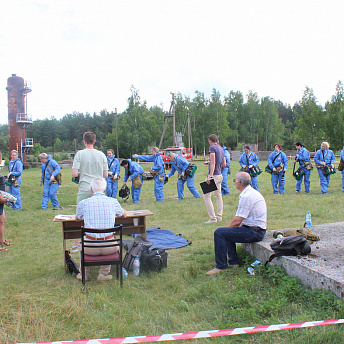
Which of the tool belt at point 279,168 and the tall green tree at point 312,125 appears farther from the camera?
the tall green tree at point 312,125

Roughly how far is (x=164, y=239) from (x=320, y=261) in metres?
3.43

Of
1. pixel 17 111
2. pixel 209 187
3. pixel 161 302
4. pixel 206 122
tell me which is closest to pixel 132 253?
pixel 161 302

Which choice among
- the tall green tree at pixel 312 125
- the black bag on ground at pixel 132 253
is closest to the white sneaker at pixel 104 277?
the black bag on ground at pixel 132 253

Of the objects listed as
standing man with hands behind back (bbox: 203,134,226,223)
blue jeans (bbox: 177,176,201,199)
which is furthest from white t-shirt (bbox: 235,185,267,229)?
blue jeans (bbox: 177,176,201,199)

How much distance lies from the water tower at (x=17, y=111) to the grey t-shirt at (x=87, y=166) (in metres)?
37.8

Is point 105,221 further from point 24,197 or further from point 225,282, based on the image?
point 24,197

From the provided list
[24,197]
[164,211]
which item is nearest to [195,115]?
[24,197]

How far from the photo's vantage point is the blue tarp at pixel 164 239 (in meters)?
6.49

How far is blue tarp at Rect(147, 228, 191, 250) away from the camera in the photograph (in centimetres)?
649

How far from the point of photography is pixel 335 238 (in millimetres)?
5160

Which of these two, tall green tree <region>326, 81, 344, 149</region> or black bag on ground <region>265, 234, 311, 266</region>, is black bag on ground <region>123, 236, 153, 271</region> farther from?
tall green tree <region>326, 81, 344, 149</region>

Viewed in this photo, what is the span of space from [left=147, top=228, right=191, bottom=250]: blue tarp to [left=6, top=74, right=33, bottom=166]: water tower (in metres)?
36.5

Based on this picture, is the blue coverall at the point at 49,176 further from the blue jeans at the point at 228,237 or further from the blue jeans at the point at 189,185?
the blue jeans at the point at 228,237

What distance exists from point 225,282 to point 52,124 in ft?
330
